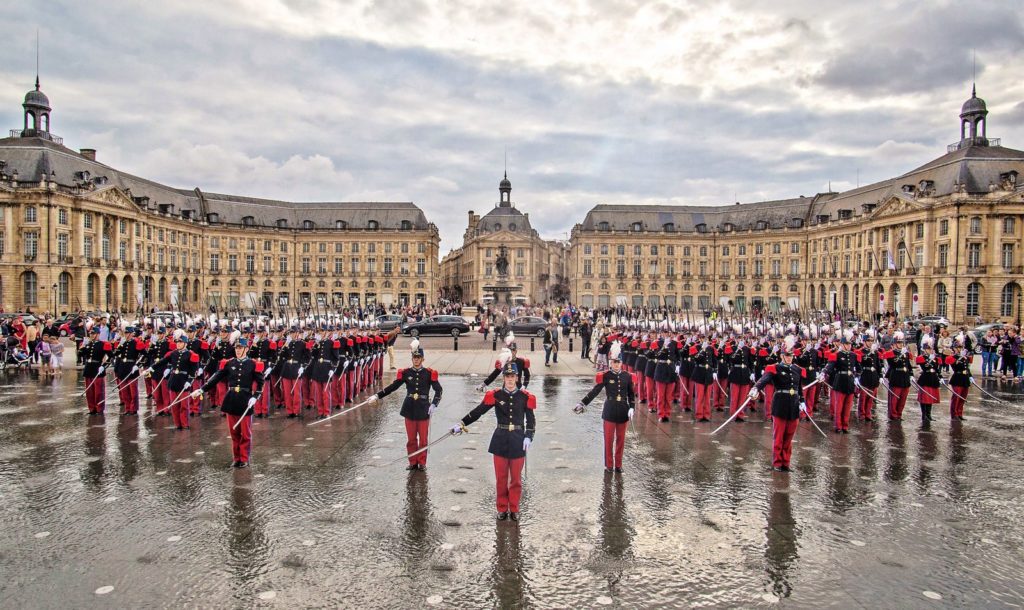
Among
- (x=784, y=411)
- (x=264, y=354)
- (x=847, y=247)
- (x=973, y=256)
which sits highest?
(x=847, y=247)

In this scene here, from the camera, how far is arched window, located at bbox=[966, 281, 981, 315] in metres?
63.2

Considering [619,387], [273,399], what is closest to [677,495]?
[619,387]

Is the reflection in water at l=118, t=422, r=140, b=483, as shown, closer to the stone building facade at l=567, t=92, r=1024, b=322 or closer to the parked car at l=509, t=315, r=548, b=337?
the stone building facade at l=567, t=92, r=1024, b=322

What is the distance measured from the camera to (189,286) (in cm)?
8725

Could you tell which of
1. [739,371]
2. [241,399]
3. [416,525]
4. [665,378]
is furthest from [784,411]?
[241,399]

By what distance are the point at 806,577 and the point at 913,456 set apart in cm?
660

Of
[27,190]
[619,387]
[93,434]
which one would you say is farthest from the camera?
[27,190]

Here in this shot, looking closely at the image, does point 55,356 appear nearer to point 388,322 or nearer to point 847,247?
point 388,322

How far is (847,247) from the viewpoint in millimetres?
80188

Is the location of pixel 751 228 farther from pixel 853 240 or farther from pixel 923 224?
pixel 923 224

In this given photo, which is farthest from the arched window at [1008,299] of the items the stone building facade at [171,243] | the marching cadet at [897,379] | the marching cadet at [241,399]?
the marching cadet at [241,399]

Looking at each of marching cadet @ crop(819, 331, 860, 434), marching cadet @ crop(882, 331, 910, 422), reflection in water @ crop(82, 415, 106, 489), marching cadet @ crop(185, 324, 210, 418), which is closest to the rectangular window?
marching cadet @ crop(882, 331, 910, 422)

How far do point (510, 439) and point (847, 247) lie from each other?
84.2 m

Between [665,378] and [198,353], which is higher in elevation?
[198,353]
